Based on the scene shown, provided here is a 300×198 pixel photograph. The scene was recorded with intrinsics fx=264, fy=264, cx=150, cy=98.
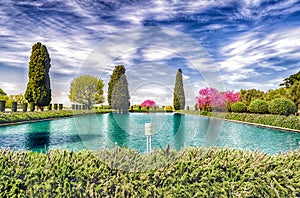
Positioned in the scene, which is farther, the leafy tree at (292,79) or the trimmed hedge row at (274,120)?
the leafy tree at (292,79)

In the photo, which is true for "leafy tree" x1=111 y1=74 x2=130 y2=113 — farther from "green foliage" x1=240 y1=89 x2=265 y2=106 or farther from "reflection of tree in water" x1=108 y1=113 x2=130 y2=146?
"green foliage" x1=240 y1=89 x2=265 y2=106

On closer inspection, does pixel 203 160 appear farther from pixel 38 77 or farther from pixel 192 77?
pixel 38 77

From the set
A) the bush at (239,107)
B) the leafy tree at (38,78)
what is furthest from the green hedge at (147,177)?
the leafy tree at (38,78)

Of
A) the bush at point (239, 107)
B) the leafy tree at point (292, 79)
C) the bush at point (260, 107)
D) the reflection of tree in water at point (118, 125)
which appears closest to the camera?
the reflection of tree in water at point (118, 125)

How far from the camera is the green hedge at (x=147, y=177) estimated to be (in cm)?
243

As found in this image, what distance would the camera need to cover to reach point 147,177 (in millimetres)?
2477

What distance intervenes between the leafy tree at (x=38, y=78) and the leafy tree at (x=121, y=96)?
19.2 metres

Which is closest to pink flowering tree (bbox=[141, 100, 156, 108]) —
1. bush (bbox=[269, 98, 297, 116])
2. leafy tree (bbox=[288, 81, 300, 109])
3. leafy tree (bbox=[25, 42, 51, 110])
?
bush (bbox=[269, 98, 297, 116])

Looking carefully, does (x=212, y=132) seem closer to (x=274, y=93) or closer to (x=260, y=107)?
(x=260, y=107)

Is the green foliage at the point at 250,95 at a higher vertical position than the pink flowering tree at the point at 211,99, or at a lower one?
higher

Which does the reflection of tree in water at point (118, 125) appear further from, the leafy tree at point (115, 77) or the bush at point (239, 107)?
the bush at point (239, 107)

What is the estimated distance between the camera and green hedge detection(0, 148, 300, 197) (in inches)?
95.6

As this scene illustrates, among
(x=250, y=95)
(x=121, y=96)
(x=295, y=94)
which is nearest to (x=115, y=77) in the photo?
(x=121, y=96)

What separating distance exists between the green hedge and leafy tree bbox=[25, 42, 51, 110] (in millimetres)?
19517
